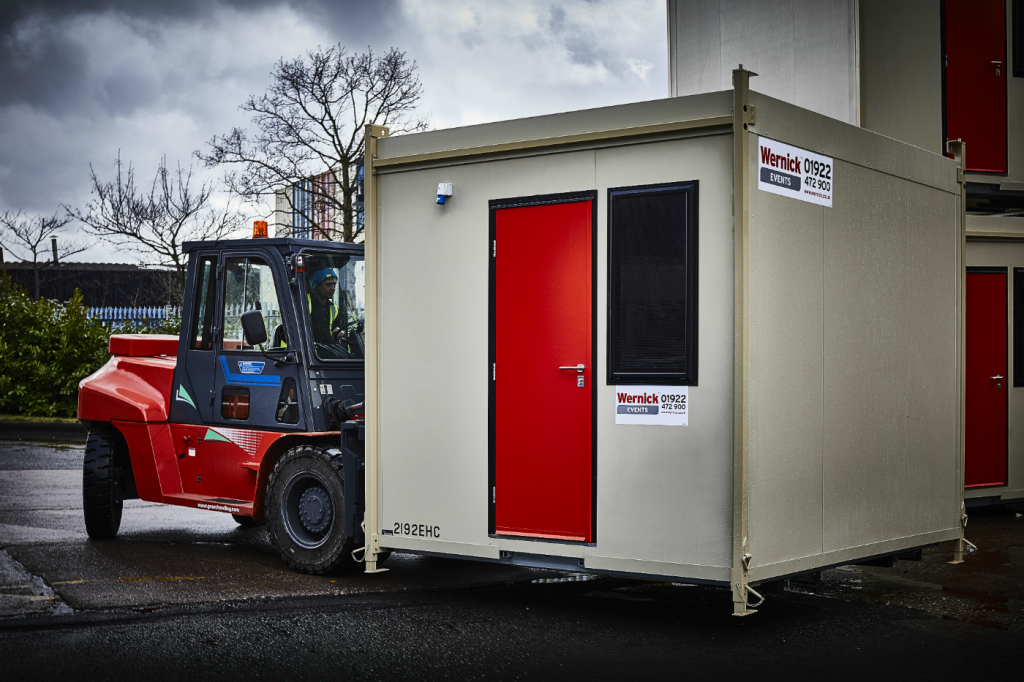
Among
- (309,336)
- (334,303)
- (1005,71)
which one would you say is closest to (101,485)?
(309,336)

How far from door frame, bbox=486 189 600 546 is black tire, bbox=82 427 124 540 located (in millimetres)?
4347

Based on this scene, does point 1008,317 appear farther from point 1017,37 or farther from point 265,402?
point 265,402

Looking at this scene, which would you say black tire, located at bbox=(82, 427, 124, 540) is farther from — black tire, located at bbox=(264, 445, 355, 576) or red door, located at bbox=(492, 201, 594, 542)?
red door, located at bbox=(492, 201, 594, 542)

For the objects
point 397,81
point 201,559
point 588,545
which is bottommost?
point 201,559

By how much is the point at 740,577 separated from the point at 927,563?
11.6 feet

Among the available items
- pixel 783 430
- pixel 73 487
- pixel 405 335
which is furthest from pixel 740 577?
pixel 73 487

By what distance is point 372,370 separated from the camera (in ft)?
23.7

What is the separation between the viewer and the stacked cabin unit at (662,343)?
598 centimetres

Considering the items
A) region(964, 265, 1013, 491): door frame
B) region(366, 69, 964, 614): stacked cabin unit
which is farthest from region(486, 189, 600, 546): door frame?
region(964, 265, 1013, 491): door frame

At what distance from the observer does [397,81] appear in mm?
21719

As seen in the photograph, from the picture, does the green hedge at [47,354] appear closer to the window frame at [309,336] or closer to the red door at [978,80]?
the window frame at [309,336]

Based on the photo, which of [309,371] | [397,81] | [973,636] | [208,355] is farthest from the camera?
[397,81]

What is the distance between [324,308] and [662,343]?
3364mm

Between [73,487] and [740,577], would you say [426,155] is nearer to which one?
[740,577]
